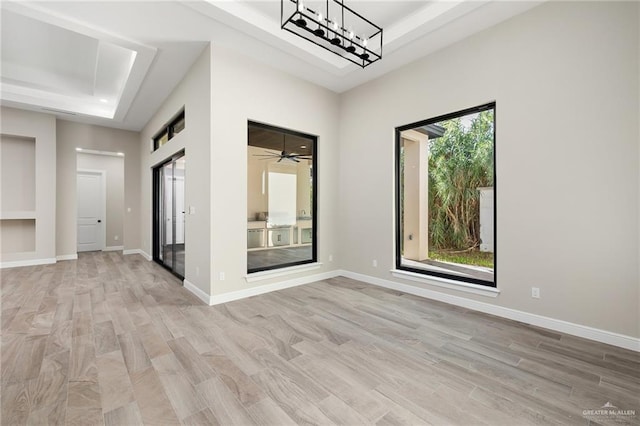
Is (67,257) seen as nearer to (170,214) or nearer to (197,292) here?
(170,214)

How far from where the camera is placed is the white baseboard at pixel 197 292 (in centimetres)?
364

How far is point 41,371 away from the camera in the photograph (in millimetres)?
2088

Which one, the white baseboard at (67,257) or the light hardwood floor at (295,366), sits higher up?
the white baseboard at (67,257)

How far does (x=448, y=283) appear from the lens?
368 centimetres

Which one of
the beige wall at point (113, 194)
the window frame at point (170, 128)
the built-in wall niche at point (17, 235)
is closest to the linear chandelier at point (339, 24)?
the window frame at point (170, 128)

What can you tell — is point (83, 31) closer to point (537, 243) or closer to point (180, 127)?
point (180, 127)

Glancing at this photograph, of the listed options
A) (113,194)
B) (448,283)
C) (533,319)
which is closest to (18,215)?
(113,194)

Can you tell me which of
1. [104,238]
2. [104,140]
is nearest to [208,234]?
[104,140]

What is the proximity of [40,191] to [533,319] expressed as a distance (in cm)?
913

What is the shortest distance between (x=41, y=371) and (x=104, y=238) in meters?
7.55

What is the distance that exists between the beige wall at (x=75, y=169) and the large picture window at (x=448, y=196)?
713cm

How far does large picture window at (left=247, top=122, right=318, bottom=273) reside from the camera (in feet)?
14.0

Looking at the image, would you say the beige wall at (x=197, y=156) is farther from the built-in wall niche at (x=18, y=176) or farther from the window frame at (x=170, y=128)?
the built-in wall niche at (x=18, y=176)

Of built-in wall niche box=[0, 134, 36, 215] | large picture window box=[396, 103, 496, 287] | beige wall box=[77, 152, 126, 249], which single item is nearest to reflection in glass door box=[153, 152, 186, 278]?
built-in wall niche box=[0, 134, 36, 215]
